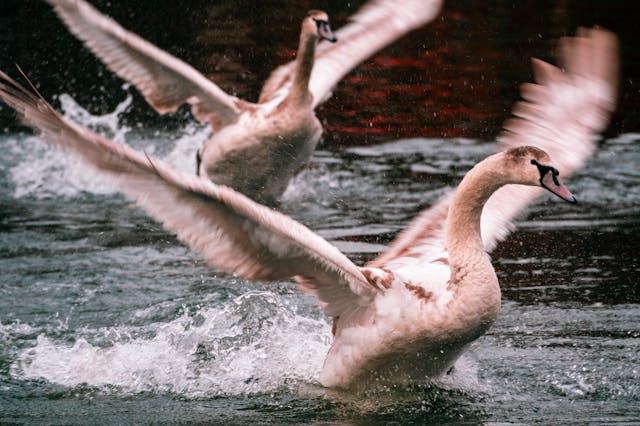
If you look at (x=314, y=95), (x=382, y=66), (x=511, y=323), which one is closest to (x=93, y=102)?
(x=382, y=66)

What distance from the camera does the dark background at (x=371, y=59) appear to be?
13.6 m

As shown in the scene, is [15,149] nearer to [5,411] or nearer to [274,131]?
[274,131]

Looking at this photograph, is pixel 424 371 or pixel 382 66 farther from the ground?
pixel 424 371

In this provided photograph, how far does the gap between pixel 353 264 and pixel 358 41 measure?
17.7 ft

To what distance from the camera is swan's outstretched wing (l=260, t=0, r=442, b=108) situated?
10242 millimetres

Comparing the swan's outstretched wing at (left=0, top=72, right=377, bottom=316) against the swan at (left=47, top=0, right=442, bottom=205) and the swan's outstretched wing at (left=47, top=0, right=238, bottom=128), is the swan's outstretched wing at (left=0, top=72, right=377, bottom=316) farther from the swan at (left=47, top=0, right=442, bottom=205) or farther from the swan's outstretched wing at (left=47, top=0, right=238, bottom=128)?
the swan at (left=47, top=0, right=442, bottom=205)

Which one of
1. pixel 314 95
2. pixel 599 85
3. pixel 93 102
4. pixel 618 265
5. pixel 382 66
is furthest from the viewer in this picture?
pixel 382 66

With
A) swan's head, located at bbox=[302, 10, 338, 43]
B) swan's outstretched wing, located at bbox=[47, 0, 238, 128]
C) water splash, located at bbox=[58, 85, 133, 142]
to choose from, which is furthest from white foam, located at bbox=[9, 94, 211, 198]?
swan's head, located at bbox=[302, 10, 338, 43]

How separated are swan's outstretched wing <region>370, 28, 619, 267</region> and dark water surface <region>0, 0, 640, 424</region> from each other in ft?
2.44

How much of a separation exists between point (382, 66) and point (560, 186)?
10838 millimetres

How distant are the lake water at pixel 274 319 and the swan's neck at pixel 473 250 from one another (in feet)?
2.14

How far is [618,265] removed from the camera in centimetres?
849

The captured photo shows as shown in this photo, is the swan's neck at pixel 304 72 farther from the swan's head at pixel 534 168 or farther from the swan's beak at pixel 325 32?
the swan's head at pixel 534 168

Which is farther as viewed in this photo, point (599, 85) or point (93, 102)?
point (93, 102)
